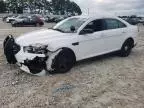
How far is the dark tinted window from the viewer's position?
909 cm

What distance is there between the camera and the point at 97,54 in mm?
8555

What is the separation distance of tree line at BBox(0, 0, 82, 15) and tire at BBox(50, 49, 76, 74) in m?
93.6

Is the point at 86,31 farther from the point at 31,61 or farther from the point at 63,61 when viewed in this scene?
the point at 31,61

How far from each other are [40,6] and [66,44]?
105 metres

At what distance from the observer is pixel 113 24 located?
936 cm

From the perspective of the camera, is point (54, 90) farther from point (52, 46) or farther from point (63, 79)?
point (52, 46)

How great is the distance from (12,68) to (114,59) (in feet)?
11.4

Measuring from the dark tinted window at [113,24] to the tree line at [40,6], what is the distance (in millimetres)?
91874

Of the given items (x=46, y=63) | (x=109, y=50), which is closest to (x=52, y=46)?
(x=46, y=63)

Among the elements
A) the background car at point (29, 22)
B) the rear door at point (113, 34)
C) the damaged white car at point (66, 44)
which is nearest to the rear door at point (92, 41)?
the damaged white car at point (66, 44)

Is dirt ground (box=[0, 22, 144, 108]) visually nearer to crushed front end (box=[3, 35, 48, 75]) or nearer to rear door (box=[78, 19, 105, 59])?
crushed front end (box=[3, 35, 48, 75])

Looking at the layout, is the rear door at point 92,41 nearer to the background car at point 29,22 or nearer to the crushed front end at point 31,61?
the crushed front end at point 31,61

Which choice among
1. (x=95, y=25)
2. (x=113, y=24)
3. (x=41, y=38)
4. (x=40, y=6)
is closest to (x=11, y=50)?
(x=41, y=38)

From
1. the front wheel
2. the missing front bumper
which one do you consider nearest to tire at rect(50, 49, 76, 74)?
the missing front bumper
